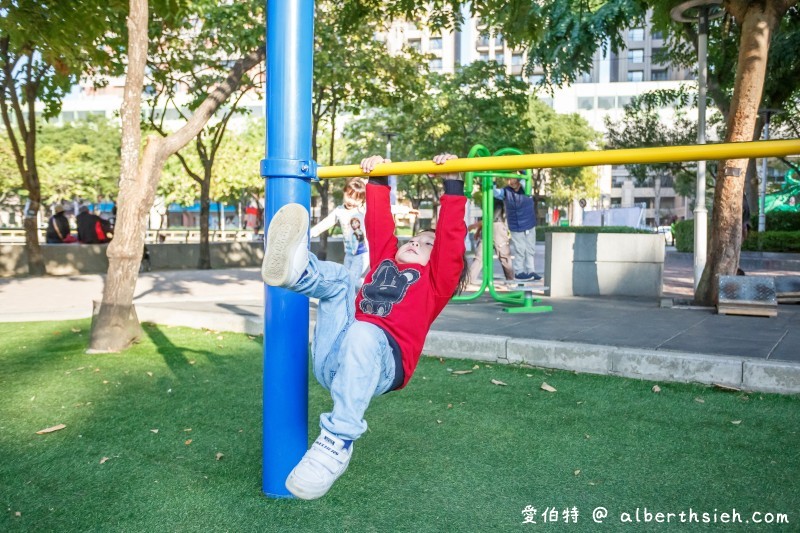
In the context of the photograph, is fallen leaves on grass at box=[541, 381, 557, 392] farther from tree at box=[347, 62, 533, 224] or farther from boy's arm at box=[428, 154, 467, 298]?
tree at box=[347, 62, 533, 224]

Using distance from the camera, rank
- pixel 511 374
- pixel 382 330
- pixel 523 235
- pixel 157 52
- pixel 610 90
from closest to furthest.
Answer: pixel 382 330
pixel 511 374
pixel 523 235
pixel 157 52
pixel 610 90

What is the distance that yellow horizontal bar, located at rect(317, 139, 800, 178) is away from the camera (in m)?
2.33

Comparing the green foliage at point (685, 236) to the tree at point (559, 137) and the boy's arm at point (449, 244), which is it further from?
the tree at point (559, 137)

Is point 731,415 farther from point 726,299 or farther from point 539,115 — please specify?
point 539,115

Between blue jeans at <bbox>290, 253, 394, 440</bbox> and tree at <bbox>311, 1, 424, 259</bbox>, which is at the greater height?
tree at <bbox>311, 1, 424, 259</bbox>

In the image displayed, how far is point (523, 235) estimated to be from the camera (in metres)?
9.78

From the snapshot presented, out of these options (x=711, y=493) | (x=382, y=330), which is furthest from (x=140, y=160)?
(x=711, y=493)

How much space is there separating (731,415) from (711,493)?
1.27m

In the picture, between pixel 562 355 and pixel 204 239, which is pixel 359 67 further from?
pixel 562 355

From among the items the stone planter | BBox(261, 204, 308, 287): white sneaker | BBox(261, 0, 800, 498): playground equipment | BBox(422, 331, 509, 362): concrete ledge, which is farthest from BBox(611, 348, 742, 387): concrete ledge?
the stone planter

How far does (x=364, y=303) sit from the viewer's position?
2877 millimetres

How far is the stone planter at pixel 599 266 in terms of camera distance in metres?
9.80

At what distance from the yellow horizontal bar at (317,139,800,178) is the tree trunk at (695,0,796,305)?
18.4 feet

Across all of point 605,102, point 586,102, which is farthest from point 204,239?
point 605,102
